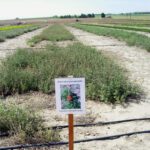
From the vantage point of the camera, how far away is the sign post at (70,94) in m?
3.70

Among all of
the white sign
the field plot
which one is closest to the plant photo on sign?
the white sign

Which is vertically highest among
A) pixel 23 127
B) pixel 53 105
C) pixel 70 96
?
pixel 70 96

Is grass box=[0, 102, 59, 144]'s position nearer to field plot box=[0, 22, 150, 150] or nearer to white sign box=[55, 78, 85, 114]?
field plot box=[0, 22, 150, 150]

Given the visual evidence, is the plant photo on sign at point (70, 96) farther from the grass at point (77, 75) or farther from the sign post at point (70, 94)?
the grass at point (77, 75)

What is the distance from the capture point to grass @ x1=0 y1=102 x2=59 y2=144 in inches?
198

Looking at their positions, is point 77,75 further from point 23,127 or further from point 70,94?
point 70,94

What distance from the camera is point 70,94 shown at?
374 cm

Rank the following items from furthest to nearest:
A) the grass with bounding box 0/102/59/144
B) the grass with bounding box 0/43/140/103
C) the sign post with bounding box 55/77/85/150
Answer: the grass with bounding box 0/43/140/103 < the grass with bounding box 0/102/59/144 < the sign post with bounding box 55/77/85/150

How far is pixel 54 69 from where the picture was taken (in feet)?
29.7

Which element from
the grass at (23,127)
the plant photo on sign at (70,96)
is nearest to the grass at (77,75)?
the grass at (23,127)

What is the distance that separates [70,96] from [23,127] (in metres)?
1.72

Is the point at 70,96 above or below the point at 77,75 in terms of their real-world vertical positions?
above

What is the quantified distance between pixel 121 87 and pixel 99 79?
0.69 m

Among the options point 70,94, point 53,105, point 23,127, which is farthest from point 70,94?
point 53,105
